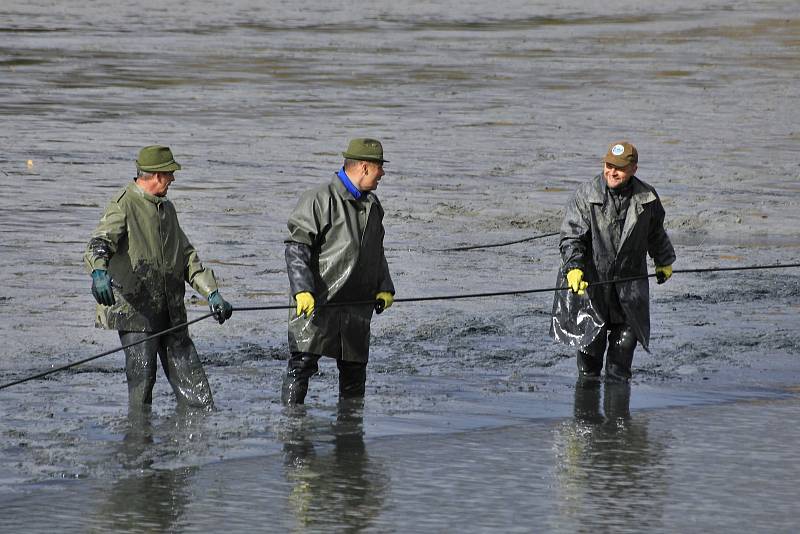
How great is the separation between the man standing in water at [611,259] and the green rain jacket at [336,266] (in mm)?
1224

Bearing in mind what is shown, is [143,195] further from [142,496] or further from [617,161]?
[617,161]

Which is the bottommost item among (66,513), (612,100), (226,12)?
(66,513)

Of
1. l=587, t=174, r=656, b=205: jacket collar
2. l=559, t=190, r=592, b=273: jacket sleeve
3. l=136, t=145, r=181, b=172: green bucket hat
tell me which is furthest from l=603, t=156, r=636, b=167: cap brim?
l=136, t=145, r=181, b=172: green bucket hat

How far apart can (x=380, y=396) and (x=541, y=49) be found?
80.1 ft

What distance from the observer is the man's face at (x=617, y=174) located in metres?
9.15

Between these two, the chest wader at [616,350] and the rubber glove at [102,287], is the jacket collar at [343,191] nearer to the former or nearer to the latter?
the rubber glove at [102,287]

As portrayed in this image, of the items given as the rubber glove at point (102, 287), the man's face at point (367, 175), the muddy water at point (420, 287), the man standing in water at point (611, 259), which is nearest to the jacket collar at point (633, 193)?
the man standing in water at point (611, 259)

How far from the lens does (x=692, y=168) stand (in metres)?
19.0

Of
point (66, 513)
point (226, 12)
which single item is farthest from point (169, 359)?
point (226, 12)

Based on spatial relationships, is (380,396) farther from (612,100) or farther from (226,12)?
(226,12)

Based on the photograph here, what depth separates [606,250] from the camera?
30.8 feet

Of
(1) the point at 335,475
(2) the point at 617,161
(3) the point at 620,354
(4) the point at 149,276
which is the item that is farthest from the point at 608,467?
(4) the point at 149,276

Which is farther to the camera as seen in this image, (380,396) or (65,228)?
(65,228)

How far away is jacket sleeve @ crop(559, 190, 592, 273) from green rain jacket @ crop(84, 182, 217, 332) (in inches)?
83.3
